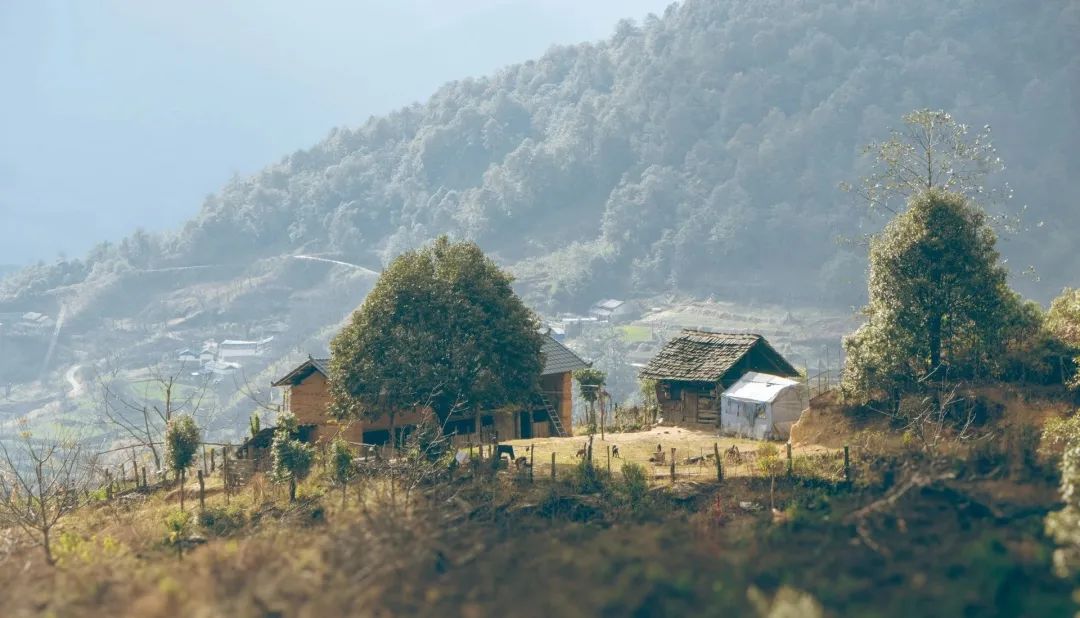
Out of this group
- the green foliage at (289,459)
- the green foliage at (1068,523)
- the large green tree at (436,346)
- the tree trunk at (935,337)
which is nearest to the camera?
the green foliage at (1068,523)

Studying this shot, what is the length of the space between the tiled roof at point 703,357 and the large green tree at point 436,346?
426 inches

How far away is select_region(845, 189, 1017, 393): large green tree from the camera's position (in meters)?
36.9

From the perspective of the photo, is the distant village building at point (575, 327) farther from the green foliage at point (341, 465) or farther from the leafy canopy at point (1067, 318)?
the green foliage at point (341, 465)

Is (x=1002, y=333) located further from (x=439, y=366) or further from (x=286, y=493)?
(x=286, y=493)

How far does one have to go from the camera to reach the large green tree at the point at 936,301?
36.9 metres

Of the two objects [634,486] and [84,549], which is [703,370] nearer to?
[634,486]

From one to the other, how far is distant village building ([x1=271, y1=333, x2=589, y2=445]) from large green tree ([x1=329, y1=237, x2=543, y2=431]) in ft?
A: 12.1

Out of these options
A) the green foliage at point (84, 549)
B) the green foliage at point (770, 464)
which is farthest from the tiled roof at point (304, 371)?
the green foliage at point (770, 464)

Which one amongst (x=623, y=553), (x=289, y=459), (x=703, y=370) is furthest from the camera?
(x=703, y=370)

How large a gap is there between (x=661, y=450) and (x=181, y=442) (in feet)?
56.3

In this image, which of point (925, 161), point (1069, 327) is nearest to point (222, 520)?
point (925, 161)

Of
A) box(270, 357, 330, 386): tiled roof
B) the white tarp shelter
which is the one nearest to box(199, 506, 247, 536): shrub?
box(270, 357, 330, 386): tiled roof

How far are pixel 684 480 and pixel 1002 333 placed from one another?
12.5 m

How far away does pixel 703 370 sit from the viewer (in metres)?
49.8
